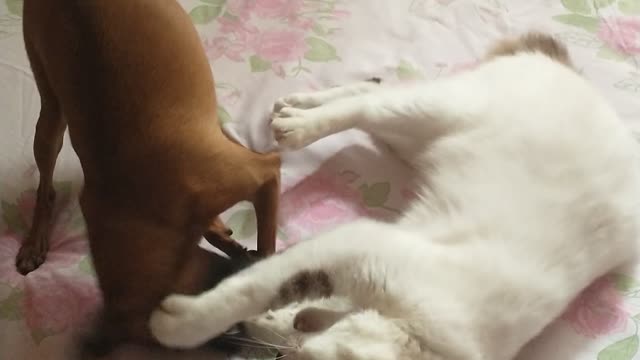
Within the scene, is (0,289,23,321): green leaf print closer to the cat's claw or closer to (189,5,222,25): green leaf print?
the cat's claw

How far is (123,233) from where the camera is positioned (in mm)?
1092

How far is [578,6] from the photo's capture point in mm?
1855

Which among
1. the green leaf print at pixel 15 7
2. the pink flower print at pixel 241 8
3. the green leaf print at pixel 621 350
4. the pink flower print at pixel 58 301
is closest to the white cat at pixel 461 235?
the green leaf print at pixel 621 350

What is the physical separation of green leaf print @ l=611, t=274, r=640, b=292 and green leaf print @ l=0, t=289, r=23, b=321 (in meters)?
1.03

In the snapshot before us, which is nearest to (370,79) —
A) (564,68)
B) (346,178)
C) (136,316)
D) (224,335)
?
(346,178)

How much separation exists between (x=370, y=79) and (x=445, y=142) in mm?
290

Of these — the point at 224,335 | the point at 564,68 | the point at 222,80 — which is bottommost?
the point at 224,335

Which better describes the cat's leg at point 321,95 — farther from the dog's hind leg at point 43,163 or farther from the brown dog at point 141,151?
the dog's hind leg at point 43,163

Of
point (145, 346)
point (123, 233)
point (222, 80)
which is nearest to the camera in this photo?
point (123, 233)

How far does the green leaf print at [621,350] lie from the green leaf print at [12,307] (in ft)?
3.18

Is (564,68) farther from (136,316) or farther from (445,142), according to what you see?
(136,316)

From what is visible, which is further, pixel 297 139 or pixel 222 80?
pixel 222 80

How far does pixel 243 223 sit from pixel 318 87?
0.38 meters

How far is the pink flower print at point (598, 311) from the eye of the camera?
1360 mm
